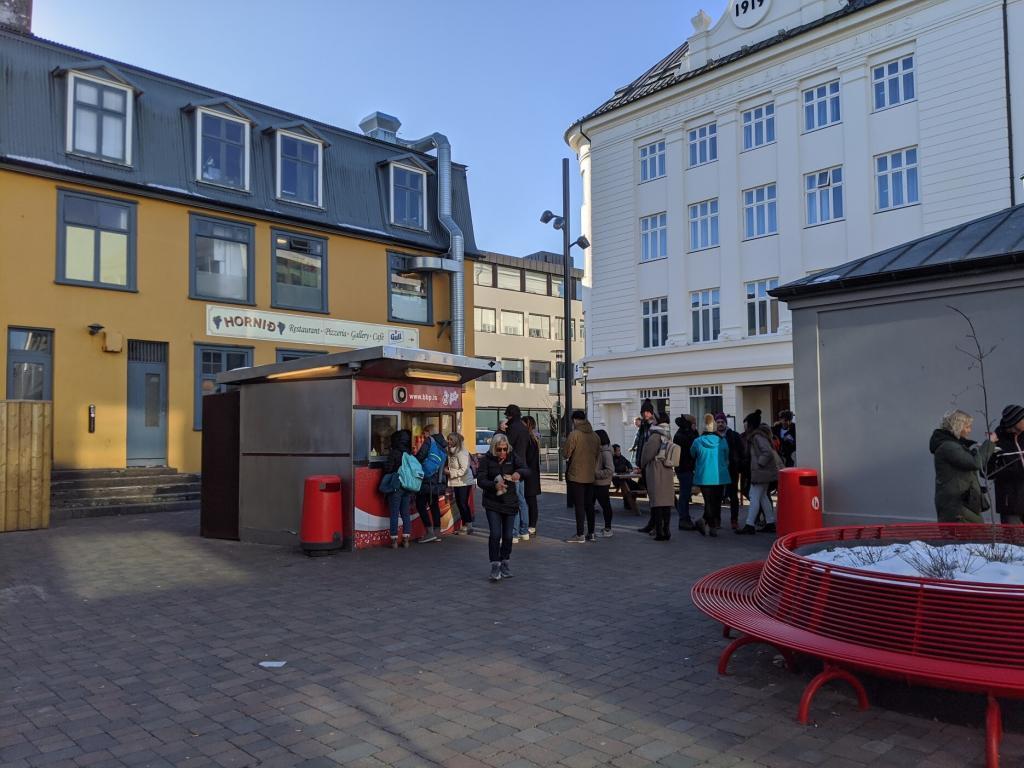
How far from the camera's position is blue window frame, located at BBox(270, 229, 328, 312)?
21.8 meters

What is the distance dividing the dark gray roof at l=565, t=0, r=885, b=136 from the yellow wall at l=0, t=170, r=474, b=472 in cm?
1621

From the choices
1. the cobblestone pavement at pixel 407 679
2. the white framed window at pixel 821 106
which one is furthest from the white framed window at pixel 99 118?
the white framed window at pixel 821 106

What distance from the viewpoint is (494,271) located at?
176 ft

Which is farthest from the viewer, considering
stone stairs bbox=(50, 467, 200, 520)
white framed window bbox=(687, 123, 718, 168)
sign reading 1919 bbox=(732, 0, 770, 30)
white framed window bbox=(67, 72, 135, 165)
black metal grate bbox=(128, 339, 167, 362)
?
white framed window bbox=(687, 123, 718, 168)

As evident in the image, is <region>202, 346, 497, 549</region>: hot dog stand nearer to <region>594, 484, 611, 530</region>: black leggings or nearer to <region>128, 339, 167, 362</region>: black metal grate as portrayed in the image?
<region>594, 484, 611, 530</region>: black leggings

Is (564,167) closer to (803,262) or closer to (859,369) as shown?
(803,262)

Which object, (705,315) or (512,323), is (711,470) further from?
(512,323)

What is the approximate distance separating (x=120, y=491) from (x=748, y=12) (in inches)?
1007

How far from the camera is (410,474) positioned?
11.0 m

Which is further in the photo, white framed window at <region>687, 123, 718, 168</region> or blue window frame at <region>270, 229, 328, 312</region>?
white framed window at <region>687, 123, 718, 168</region>

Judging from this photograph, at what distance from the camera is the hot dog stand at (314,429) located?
11086mm

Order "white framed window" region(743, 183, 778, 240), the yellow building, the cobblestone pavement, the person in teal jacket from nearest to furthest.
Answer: the cobblestone pavement → the person in teal jacket → the yellow building → "white framed window" region(743, 183, 778, 240)

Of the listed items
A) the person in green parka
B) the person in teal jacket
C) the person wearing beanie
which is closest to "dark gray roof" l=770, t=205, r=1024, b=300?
the person wearing beanie

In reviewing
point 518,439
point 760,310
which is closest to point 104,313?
point 518,439
